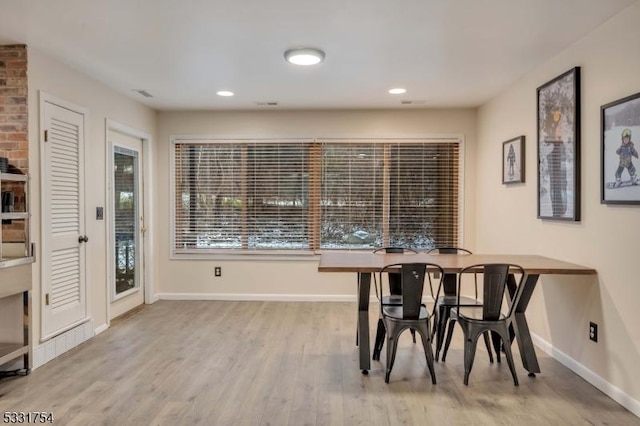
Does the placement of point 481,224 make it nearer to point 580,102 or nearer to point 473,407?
point 580,102

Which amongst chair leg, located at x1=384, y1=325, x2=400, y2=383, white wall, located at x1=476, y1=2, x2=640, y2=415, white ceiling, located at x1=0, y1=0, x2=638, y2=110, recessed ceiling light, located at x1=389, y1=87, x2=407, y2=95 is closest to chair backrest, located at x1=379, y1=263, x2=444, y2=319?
chair leg, located at x1=384, y1=325, x2=400, y2=383

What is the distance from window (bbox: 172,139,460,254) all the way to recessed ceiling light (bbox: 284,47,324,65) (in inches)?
76.3

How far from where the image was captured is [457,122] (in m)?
5.10

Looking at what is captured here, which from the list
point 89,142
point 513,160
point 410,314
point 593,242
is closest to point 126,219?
point 89,142

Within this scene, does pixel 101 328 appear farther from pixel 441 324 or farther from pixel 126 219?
pixel 441 324

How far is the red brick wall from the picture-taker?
304cm

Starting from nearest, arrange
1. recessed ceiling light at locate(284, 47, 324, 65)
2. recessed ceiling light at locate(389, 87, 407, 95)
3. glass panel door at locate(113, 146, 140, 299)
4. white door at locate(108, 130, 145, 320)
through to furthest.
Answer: recessed ceiling light at locate(284, 47, 324, 65), recessed ceiling light at locate(389, 87, 407, 95), white door at locate(108, 130, 145, 320), glass panel door at locate(113, 146, 140, 299)

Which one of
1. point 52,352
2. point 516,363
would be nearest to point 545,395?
point 516,363

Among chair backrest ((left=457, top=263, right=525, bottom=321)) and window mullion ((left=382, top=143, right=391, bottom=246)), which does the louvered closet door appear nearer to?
chair backrest ((left=457, top=263, right=525, bottom=321))

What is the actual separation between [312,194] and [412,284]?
8.75ft

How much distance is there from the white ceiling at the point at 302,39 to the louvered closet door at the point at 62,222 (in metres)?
0.59

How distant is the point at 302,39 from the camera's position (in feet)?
9.58

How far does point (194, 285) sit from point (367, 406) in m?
3.41

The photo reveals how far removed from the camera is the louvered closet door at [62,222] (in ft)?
10.6
